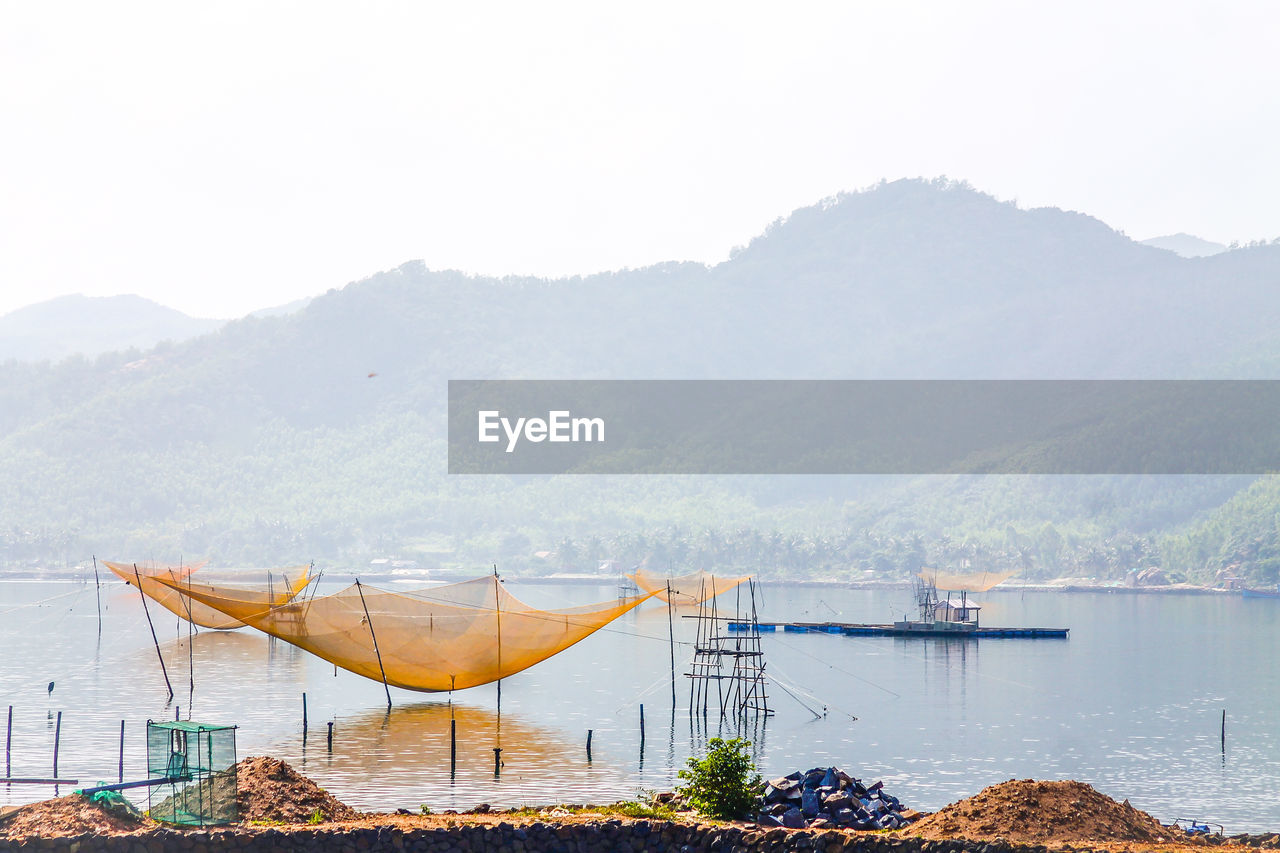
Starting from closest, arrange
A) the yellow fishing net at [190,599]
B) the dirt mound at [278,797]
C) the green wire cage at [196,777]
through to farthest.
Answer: the green wire cage at [196,777] < the dirt mound at [278,797] < the yellow fishing net at [190,599]

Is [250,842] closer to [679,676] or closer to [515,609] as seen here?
[515,609]

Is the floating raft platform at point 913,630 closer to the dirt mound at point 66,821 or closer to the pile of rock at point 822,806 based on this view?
the pile of rock at point 822,806

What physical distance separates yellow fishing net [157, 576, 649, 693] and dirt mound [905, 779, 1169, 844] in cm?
1622

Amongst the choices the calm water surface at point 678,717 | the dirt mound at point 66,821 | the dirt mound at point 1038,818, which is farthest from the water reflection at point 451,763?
the dirt mound at point 1038,818

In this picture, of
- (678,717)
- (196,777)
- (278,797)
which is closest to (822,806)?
(278,797)

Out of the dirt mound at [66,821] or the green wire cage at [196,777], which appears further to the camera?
the green wire cage at [196,777]

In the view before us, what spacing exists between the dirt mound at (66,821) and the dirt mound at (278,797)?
1.25 meters

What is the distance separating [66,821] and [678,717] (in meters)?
23.9

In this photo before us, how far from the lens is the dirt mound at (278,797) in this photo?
15.6 m

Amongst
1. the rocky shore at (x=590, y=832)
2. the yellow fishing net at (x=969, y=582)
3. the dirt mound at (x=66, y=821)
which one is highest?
the dirt mound at (x=66, y=821)

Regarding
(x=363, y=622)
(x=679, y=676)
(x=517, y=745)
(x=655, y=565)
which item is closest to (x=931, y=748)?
(x=517, y=745)

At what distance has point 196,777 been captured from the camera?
50.5 feet

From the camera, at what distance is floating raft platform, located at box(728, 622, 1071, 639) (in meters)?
71.1

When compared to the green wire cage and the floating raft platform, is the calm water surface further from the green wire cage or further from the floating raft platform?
the green wire cage
